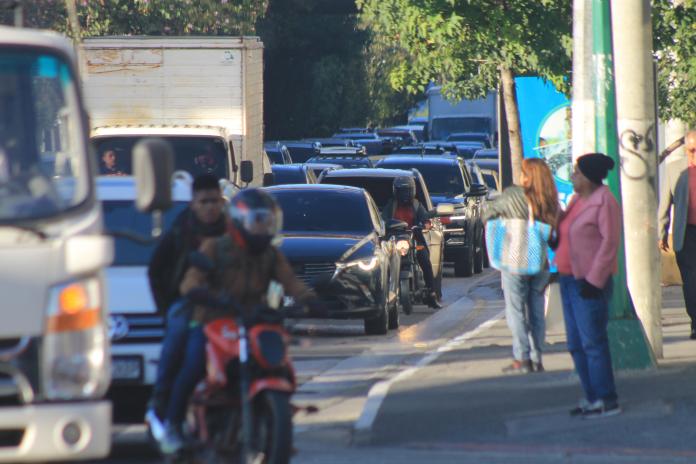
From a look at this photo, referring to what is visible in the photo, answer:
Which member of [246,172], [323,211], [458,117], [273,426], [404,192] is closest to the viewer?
[273,426]

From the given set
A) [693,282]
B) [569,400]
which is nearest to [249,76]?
[693,282]

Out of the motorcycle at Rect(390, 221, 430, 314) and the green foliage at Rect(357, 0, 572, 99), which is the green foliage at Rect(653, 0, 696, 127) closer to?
the green foliage at Rect(357, 0, 572, 99)

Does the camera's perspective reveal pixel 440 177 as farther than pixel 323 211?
Yes

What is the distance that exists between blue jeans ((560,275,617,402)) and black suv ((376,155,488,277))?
1514cm

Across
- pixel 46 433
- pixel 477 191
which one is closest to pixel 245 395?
pixel 46 433

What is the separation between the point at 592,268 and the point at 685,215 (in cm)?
451

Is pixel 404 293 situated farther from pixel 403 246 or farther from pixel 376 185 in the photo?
pixel 376 185

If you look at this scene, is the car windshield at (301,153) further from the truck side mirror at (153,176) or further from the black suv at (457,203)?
the truck side mirror at (153,176)

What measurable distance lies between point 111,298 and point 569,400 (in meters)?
3.32

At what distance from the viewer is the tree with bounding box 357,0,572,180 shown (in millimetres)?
18484

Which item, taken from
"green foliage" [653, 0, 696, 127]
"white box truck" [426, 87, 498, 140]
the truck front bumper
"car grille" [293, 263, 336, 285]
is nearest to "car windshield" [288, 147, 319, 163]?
"green foliage" [653, 0, 696, 127]

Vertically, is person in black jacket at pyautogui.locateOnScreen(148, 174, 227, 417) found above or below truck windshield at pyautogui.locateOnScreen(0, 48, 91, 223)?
below

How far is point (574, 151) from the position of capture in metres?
12.9

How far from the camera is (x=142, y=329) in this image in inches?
405
